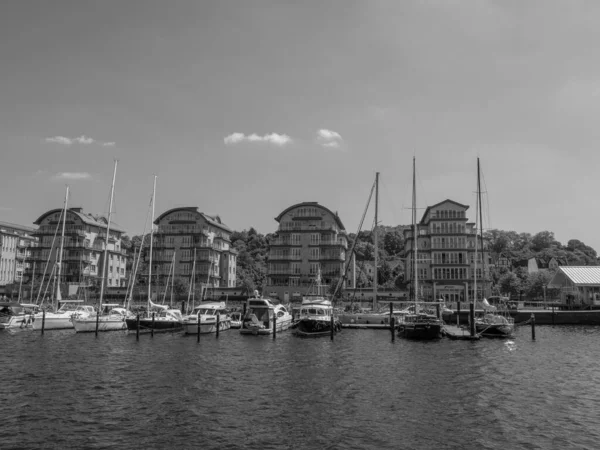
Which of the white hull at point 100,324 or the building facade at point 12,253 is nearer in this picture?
the white hull at point 100,324

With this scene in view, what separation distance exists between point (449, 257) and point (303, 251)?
106 ft

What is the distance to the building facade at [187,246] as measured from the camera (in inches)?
4577

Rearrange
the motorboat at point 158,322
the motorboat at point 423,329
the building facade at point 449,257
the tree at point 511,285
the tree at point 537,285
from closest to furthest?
1. the motorboat at point 423,329
2. the motorboat at point 158,322
3. the building facade at point 449,257
4. the tree at point 537,285
5. the tree at point 511,285

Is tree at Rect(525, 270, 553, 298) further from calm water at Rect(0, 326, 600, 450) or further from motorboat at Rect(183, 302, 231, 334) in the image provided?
motorboat at Rect(183, 302, 231, 334)

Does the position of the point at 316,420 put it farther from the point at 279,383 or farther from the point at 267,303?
the point at 267,303

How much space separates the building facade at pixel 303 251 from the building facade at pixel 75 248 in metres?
42.9

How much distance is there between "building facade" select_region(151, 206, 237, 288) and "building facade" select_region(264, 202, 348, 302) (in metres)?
16.5

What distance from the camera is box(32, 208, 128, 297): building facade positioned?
120 meters

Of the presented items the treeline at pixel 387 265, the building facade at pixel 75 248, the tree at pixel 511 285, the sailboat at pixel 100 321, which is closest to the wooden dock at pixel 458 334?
the sailboat at pixel 100 321

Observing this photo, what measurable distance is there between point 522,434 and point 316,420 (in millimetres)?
8941

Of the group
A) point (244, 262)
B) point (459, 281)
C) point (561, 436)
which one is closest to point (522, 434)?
point (561, 436)

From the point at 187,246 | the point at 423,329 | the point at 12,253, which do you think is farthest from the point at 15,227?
the point at 423,329

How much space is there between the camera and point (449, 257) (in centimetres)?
10475

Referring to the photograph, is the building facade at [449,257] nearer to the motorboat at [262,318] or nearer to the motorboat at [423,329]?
the motorboat at [262,318]
